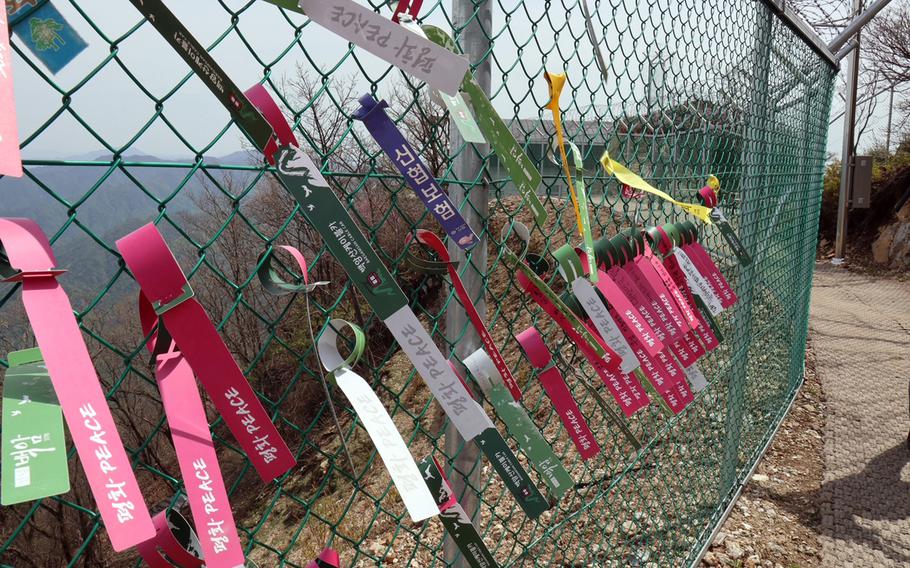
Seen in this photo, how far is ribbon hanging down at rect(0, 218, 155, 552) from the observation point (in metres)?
0.68

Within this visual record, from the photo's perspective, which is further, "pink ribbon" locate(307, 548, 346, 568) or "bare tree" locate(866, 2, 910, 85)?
"bare tree" locate(866, 2, 910, 85)

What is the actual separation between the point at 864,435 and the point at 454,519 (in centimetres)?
481

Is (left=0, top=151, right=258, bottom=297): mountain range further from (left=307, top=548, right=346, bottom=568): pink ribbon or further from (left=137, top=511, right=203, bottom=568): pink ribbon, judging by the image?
(left=307, top=548, right=346, bottom=568): pink ribbon

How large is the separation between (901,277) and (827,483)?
35.4 ft

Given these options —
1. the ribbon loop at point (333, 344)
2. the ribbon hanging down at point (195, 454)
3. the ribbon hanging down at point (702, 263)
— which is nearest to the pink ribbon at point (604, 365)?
the ribbon loop at point (333, 344)

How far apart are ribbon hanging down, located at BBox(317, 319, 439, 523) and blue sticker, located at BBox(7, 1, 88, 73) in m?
0.51

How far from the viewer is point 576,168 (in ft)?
4.91

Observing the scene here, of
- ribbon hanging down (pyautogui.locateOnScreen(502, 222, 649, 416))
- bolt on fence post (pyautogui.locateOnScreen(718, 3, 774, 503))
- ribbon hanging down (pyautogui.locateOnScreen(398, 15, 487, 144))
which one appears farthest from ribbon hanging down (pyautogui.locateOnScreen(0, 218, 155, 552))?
bolt on fence post (pyautogui.locateOnScreen(718, 3, 774, 503))

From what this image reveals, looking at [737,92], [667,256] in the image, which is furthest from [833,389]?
[667,256]

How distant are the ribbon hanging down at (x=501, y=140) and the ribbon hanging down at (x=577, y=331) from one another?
0.12 meters

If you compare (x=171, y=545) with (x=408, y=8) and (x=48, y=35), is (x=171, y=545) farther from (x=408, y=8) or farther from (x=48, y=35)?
(x=408, y=8)

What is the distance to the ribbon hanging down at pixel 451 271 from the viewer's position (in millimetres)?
1183

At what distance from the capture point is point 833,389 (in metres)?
5.86

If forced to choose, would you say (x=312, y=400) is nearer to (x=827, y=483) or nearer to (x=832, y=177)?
(x=827, y=483)
